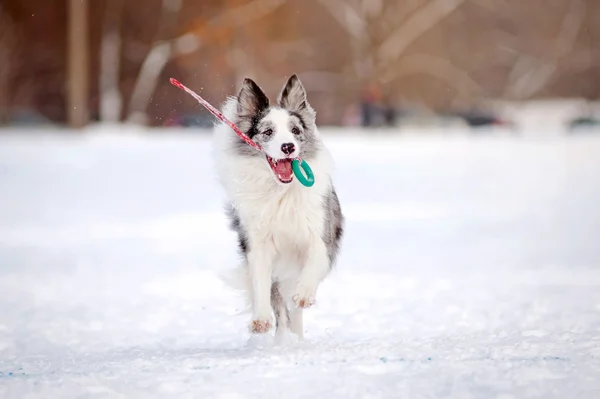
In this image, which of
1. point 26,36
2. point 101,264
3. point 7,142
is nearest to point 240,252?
point 101,264

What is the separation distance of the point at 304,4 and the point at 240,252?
30.6m

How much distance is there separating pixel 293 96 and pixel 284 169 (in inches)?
20.3

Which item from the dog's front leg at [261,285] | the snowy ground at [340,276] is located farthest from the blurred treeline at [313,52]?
the dog's front leg at [261,285]

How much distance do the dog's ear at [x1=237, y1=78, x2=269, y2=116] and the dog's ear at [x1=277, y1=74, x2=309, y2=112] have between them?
12 centimetres

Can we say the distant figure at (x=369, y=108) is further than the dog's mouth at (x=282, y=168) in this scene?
Yes

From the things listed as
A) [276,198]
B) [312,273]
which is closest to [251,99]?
[276,198]

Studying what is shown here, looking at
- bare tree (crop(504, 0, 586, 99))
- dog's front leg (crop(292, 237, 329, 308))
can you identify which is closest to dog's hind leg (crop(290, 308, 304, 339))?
dog's front leg (crop(292, 237, 329, 308))

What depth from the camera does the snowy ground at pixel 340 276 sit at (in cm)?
504

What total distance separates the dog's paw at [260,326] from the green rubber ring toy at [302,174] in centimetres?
91

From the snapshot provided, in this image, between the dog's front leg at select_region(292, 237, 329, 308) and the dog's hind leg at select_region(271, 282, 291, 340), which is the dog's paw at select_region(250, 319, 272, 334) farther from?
the dog's hind leg at select_region(271, 282, 291, 340)

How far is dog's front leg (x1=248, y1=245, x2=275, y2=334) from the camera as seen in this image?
5.99m

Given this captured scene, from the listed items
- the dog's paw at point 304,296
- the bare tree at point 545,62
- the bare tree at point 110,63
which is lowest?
the dog's paw at point 304,296

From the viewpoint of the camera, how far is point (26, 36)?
31.9m

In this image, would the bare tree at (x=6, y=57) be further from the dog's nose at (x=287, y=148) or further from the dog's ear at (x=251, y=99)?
the dog's nose at (x=287, y=148)
